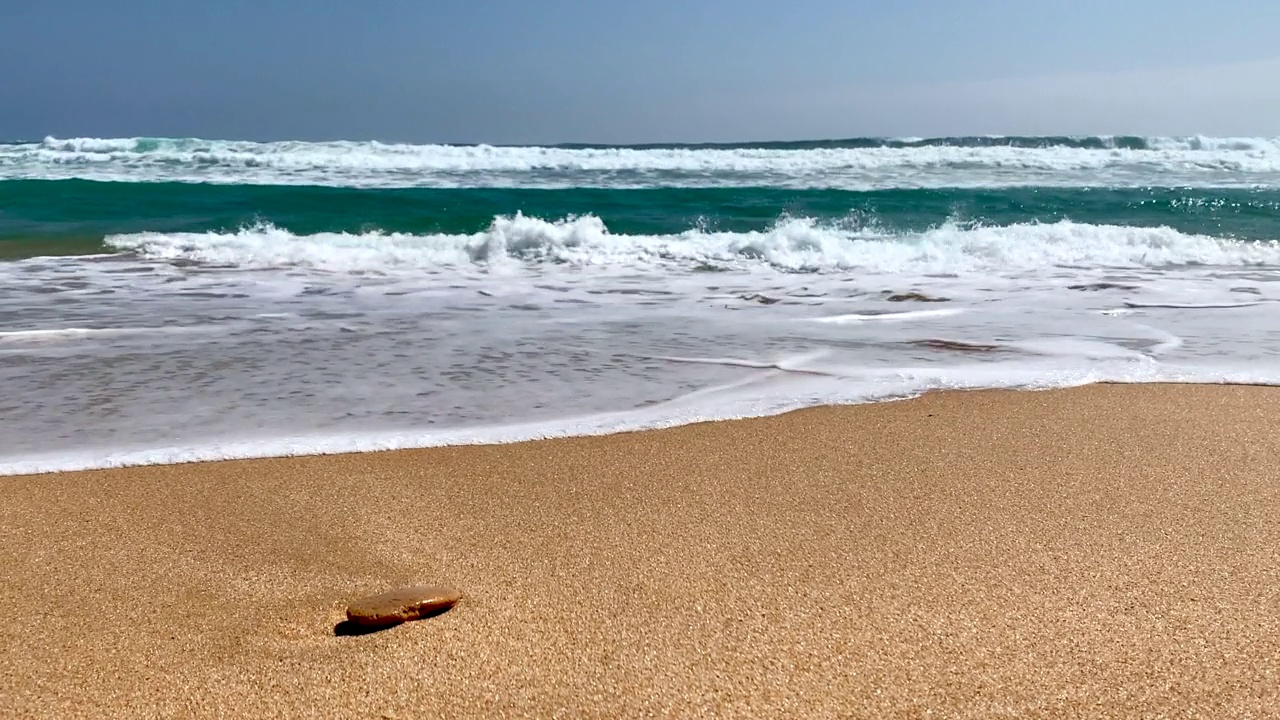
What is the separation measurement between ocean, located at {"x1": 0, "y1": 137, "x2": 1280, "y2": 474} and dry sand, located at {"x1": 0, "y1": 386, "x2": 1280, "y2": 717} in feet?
1.80

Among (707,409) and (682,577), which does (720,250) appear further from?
(682,577)

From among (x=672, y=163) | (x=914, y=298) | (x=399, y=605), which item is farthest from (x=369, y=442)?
(x=672, y=163)

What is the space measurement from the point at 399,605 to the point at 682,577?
59 centimetres

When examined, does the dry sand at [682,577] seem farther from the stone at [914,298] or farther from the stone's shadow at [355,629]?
the stone at [914,298]

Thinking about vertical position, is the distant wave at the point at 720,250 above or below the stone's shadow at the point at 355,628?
above

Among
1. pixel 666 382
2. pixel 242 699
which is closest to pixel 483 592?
pixel 242 699

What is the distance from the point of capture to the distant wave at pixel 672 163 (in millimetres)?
18453

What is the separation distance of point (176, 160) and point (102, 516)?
67.1 ft

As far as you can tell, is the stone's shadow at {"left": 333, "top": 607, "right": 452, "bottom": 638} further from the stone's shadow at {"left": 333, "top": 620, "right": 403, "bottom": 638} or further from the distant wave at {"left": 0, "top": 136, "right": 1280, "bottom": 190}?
the distant wave at {"left": 0, "top": 136, "right": 1280, "bottom": 190}

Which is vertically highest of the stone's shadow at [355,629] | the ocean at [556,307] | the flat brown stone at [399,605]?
the ocean at [556,307]

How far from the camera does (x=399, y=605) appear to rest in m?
1.97

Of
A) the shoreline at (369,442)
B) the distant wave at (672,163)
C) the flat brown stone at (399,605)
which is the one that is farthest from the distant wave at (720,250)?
the distant wave at (672,163)

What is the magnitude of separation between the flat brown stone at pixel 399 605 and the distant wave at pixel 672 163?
52.4ft

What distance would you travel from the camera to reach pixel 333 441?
331cm
